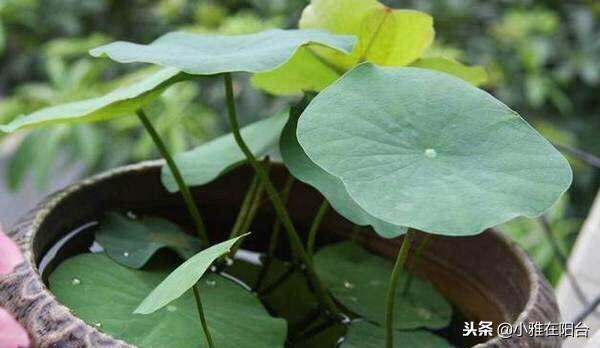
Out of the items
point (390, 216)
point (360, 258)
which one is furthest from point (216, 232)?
point (390, 216)

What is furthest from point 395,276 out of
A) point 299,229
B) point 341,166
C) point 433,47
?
point 433,47

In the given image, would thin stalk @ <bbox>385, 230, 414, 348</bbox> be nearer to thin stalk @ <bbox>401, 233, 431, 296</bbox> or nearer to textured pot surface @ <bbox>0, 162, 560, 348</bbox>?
textured pot surface @ <bbox>0, 162, 560, 348</bbox>

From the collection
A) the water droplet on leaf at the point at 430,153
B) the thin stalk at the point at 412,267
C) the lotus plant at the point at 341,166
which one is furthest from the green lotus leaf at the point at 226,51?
the thin stalk at the point at 412,267

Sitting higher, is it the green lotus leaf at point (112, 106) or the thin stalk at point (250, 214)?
the green lotus leaf at point (112, 106)

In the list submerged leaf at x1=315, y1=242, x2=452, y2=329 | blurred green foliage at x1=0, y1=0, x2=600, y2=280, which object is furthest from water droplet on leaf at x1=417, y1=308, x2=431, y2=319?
blurred green foliage at x1=0, y1=0, x2=600, y2=280

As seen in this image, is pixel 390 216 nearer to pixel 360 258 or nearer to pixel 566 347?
pixel 360 258

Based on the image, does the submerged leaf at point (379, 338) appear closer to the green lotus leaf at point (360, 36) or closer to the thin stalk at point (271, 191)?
the thin stalk at point (271, 191)
